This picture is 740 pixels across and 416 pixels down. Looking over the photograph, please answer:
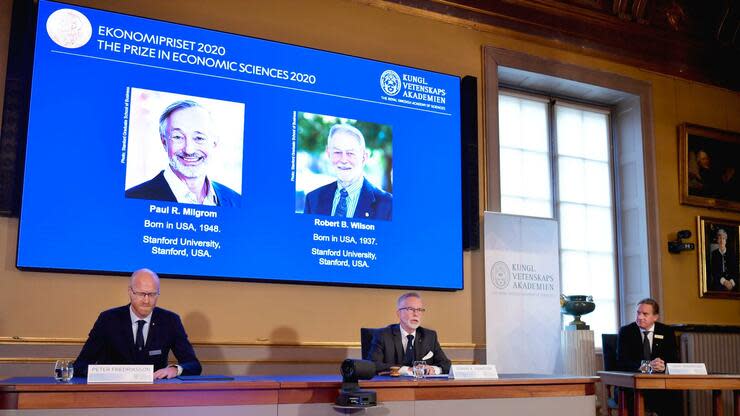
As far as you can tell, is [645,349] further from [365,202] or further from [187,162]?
[187,162]

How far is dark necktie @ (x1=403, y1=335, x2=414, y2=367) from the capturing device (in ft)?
16.7

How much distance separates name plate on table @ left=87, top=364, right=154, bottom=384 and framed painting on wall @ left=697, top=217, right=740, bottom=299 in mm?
6569

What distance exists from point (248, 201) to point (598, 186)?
4.33 meters

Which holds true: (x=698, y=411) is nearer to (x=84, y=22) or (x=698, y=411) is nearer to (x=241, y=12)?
(x=241, y=12)

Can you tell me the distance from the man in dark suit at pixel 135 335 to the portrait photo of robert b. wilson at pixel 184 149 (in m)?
1.29

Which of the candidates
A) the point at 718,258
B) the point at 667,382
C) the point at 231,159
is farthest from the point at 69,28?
the point at 718,258

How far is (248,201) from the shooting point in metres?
5.91

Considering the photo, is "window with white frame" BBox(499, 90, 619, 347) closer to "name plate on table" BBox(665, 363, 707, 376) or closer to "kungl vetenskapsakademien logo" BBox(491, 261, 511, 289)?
"kungl vetenskapsakademien logo" BBox(491, 261, 511, 289)

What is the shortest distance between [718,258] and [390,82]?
14.3 feet

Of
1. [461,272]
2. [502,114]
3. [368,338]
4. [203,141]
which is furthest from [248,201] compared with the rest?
[502,114]

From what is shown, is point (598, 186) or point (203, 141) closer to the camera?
point (203, 141)

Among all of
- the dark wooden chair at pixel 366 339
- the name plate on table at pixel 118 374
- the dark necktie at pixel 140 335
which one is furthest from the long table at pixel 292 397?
the dark wooden chair at pixel 366 339

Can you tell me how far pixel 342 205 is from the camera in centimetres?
624

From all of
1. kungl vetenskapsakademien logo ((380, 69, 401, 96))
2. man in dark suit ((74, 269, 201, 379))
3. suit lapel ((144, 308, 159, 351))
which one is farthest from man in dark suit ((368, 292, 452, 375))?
kungl vetenskapsakademien logo ((380, 69, 401, 96))
